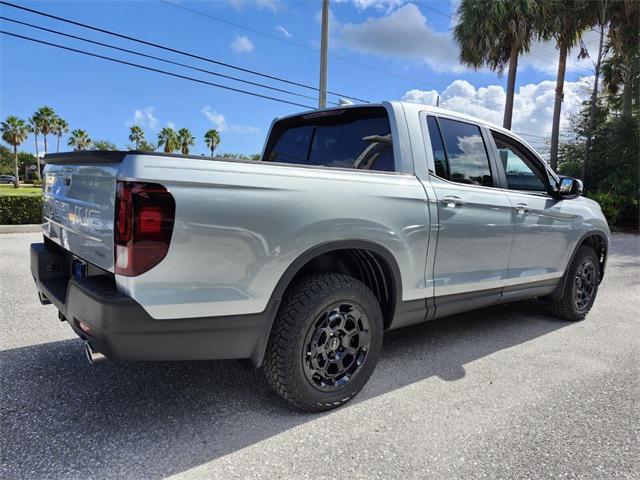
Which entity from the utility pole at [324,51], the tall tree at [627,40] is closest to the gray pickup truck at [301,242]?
the utility pole at [324,51]

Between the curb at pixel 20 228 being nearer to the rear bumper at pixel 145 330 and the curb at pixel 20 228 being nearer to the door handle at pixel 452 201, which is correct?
the rear bumper at pixel 145 330

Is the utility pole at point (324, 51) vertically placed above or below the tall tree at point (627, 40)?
below

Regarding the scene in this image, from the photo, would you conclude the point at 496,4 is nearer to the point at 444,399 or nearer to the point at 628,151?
the point at 628,151

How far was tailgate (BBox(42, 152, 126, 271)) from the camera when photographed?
6.66ft

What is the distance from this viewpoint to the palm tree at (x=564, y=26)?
1714 centimetres

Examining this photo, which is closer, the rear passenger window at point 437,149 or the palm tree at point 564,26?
the rear passenger window at point 437,149

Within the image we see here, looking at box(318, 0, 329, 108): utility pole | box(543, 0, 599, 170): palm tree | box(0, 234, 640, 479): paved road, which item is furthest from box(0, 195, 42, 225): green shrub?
box(543, 0, 599, 170): palm tree

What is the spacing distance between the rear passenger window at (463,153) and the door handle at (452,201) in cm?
17

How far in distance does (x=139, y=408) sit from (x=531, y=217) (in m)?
3.35

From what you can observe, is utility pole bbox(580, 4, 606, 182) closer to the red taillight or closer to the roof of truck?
the roof of truck

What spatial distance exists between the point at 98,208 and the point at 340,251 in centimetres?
136

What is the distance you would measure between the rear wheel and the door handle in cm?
206

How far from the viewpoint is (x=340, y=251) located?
2746 millimetres

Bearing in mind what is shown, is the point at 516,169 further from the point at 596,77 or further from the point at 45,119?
the point at 45,119
